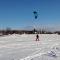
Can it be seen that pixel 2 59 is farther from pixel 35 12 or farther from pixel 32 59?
pixel 35 12

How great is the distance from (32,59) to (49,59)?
0.79 metres

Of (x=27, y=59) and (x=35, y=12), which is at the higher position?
(x=35, y=12)

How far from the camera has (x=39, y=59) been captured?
742 centimetres

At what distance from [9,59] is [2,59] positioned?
0.36 m

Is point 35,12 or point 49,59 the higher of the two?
point 35,12

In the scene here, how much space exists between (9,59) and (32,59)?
40.9 inches

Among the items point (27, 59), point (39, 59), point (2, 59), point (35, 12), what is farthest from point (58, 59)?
point (35, 12)

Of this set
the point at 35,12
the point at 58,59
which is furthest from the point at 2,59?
the point at 35,12

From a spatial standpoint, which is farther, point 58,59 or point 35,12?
point 35,12

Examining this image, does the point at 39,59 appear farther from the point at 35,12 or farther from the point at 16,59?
the point at 35,12

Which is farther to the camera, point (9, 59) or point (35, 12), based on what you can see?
point (35, 12)

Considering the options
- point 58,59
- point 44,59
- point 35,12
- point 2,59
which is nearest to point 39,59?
point 44,59

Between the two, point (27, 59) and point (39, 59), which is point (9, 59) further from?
point (39, 59)

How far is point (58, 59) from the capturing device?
7.64 m
